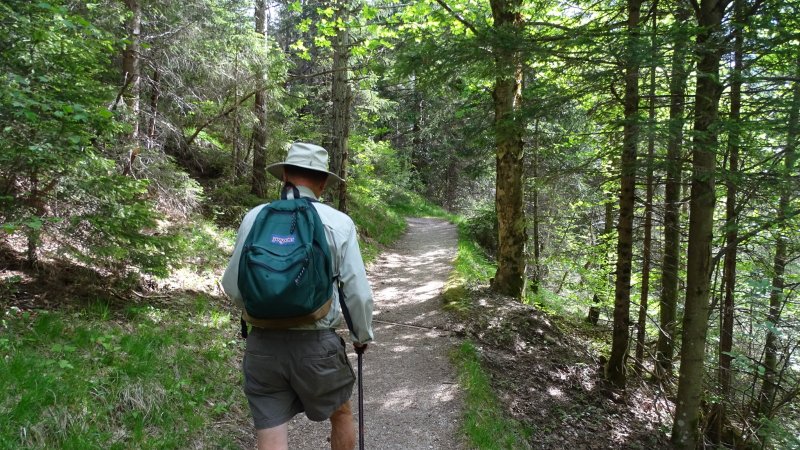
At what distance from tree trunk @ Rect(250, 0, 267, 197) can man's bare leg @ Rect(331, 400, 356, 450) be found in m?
8.77

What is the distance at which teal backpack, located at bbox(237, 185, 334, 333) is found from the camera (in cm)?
219

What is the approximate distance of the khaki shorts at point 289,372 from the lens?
2459 mm

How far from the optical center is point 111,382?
3852 millimetres

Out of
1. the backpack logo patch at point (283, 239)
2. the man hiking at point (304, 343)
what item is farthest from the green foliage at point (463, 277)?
the backpack logo patch at point (283, 239)

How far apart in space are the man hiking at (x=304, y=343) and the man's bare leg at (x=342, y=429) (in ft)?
0.53

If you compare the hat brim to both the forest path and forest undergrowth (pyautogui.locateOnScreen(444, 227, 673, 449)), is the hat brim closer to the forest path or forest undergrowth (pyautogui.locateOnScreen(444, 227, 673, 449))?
the forest path

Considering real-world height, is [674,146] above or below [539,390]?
above

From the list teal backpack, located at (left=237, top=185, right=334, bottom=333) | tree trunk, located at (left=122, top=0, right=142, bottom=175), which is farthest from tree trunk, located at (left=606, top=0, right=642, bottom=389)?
tree trunk, located at (left=122, top=0, right=142, bottom=175)

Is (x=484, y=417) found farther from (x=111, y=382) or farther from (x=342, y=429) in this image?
(x=111, y=382)

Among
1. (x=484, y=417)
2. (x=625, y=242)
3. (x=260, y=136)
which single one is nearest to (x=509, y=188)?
(x=625, y=242)

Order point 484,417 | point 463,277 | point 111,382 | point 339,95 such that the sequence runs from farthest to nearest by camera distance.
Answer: point 339,95 → point 463,277 → point 484,417 → point 111,382

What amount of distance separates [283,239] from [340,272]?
0.38m

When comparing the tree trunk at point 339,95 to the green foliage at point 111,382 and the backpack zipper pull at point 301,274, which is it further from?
the backpack zipper pull at point 301,274

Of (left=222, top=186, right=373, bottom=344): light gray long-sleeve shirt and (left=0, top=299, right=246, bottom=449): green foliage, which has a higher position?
(left=222, top=186, right=373, bottom=344): light gray long-sleeve shirt
